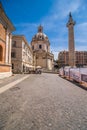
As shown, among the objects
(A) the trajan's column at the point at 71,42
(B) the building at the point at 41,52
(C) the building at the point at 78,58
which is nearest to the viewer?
(A) the trajan's column at the point at 71,42

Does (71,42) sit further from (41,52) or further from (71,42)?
(41,52)

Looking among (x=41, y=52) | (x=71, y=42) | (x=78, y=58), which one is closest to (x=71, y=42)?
(x=71, y=42)

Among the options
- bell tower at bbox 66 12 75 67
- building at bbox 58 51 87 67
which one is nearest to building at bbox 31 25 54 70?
bell tower at bbox 66 12 75 67

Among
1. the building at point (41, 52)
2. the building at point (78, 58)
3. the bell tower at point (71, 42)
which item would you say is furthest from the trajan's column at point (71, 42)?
the building at point (78, 58)

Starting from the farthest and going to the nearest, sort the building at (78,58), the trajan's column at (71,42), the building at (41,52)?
Result: the building at (78,58), the building at (41,52), the trajan's column at (71,42)

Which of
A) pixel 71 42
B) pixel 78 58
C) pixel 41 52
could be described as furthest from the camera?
pixel 78 58

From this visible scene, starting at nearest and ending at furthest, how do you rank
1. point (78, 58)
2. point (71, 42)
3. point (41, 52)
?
point (71, 42)
point (41, 52)
point (78, 58)

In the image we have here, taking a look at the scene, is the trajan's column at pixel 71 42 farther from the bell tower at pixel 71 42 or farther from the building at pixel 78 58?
the building at pixel 78 58

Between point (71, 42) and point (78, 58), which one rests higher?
point (71, 42)

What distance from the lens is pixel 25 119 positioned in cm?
328

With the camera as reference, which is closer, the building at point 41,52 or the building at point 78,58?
the building at point 41,52

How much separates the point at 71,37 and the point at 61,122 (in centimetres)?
4063

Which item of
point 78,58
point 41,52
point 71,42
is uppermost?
point 71,42

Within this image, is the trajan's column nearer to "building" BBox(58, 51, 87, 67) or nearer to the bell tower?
the bell tower
